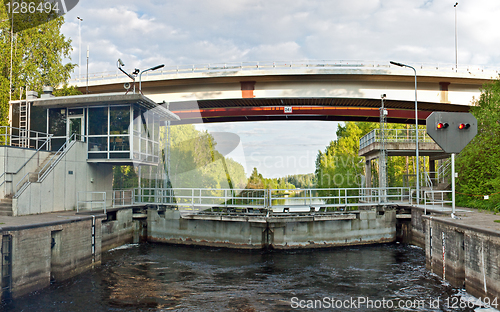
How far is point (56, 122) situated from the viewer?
18.9 m

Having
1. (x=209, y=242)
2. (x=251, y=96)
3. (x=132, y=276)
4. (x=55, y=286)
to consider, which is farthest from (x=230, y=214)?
(x=251, y=96)

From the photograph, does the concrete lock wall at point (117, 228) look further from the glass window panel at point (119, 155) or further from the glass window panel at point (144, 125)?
the glass window panel at point (144, 125)

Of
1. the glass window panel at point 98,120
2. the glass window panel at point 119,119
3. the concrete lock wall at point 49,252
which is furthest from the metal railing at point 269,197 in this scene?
the concrete lock wall at point 49,252

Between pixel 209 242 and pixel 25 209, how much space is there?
8.83 m

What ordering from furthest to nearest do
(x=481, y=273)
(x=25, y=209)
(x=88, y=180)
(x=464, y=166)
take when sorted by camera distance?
1. (x=464, y=166)
2. (x=88, y=180)
3. (x=25, y=209)
4. (x=481, y=273)

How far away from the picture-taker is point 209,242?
18328mm

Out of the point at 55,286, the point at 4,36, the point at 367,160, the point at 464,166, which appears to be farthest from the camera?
the point at 367,160

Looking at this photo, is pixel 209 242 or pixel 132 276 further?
pixel 209 242

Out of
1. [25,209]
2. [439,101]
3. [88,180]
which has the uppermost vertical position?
[439,101]

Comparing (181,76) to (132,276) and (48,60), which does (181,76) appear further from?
(132,276)

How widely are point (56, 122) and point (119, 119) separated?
3819 millimetres

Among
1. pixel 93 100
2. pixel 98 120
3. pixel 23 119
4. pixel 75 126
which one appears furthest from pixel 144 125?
pixel 23 119

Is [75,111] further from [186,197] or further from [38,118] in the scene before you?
[186,197]

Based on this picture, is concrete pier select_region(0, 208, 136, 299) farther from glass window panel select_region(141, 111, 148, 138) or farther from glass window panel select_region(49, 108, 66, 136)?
glass window panel select_region(49, 108, 66, 136)
